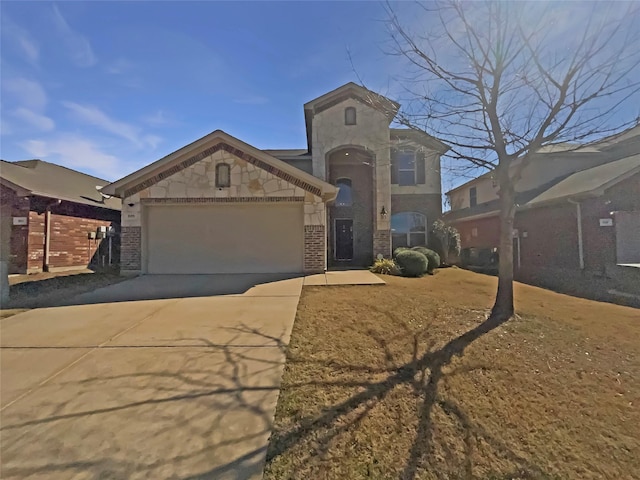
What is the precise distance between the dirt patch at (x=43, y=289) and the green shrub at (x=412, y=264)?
30.0 feet

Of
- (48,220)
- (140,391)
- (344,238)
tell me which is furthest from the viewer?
(344,238)

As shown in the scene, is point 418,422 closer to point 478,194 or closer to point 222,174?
point 222,174

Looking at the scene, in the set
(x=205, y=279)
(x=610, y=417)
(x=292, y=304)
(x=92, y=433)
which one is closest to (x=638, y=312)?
(x=610, y=417)

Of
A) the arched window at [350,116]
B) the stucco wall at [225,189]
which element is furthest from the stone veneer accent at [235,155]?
the arched window at [350,116]

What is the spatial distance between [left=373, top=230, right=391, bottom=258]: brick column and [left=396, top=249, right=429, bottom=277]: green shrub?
9.40 feet

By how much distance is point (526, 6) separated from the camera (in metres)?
5.83

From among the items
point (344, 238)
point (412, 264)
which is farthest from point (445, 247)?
point (412, 264)

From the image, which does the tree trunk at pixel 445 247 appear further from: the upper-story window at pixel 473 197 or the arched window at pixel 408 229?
the upper-story window at pixel 473 197

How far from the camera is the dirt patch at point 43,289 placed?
266 inches

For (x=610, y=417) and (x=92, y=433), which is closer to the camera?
(x=92, y=433)

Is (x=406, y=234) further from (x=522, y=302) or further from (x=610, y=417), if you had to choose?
(x=610, y=417)

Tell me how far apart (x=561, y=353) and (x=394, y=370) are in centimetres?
239

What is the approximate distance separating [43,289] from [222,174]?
19.3 feet

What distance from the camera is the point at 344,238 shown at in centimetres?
1530
